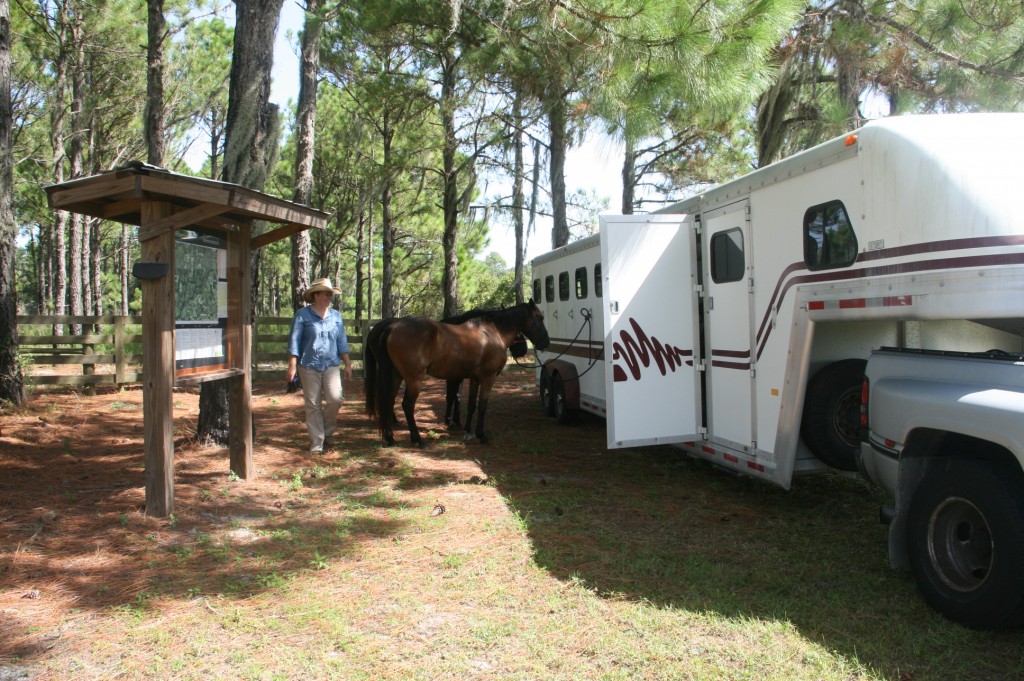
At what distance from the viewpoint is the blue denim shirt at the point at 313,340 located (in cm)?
663

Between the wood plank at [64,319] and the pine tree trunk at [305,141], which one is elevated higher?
the pine tree trunk at [305,141]

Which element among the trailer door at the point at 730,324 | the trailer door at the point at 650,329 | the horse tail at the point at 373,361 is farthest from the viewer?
the horse tail at the point at 373,361

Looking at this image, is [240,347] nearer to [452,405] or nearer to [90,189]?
[90,189]

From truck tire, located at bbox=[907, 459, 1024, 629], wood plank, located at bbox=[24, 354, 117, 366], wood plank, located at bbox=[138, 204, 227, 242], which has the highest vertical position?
wood plank, located at bbox=[138, 204, 227, 242]

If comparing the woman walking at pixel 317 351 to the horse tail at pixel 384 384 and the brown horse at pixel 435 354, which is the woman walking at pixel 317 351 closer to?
the horse tail at pixel 384 384

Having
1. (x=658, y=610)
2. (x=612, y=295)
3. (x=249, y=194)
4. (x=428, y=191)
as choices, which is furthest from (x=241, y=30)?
(x=428, y=191)

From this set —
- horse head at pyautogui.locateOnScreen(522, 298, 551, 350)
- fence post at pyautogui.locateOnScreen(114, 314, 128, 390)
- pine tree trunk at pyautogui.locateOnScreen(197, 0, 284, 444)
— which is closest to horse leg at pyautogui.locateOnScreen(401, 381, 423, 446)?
horse head at pyautogui.locateOnScreen(522, 298, 551, 350)

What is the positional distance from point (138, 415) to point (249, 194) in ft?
17.2

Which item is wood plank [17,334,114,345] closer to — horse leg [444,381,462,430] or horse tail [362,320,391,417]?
horse tail [362,320,391,417]

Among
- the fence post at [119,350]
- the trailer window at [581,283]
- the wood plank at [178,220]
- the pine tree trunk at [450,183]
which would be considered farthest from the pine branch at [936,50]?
the fence post at [119,350]

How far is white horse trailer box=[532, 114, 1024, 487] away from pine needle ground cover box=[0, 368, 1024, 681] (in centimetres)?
72

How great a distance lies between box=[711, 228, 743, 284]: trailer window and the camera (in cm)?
515

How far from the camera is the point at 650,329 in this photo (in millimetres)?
5566

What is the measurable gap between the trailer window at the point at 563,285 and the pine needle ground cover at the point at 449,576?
113 inches
